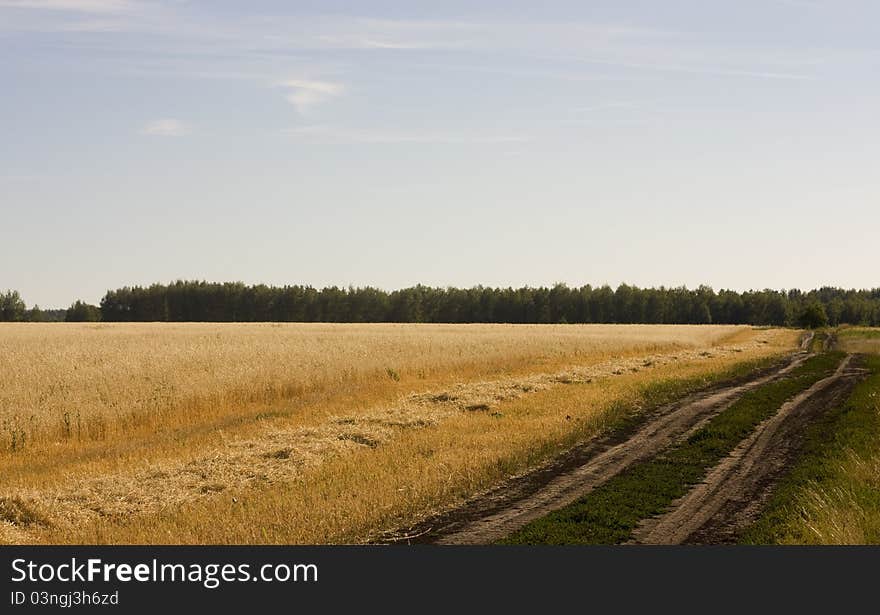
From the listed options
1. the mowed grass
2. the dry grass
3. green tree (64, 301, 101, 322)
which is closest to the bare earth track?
the mowed grass

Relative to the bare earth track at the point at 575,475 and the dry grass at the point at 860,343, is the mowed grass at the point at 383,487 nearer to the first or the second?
the bare earth track at the point at 575,475

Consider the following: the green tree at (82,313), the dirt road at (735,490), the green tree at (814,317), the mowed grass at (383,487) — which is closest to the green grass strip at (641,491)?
the dirt road at (735,490)

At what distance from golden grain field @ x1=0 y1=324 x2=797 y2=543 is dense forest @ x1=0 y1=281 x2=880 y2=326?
339ft

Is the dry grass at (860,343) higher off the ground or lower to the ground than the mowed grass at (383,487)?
higher

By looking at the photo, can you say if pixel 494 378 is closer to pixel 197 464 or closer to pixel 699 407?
pixel 699 407

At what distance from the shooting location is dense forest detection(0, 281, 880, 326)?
5640 inches

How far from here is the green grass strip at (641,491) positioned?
1209cm

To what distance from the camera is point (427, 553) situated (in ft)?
37.0

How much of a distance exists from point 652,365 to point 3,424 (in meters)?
29.8

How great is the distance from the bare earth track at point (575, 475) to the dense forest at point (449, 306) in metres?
106

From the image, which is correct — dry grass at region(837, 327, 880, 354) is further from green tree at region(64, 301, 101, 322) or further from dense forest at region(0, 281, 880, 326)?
green tree at region(64, 301, 101, 322)

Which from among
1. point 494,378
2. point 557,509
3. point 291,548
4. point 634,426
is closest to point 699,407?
point 634,426

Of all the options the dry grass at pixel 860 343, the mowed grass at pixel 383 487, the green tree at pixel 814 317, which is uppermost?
the green tree at pixel 814 317

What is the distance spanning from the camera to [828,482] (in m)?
14.8
